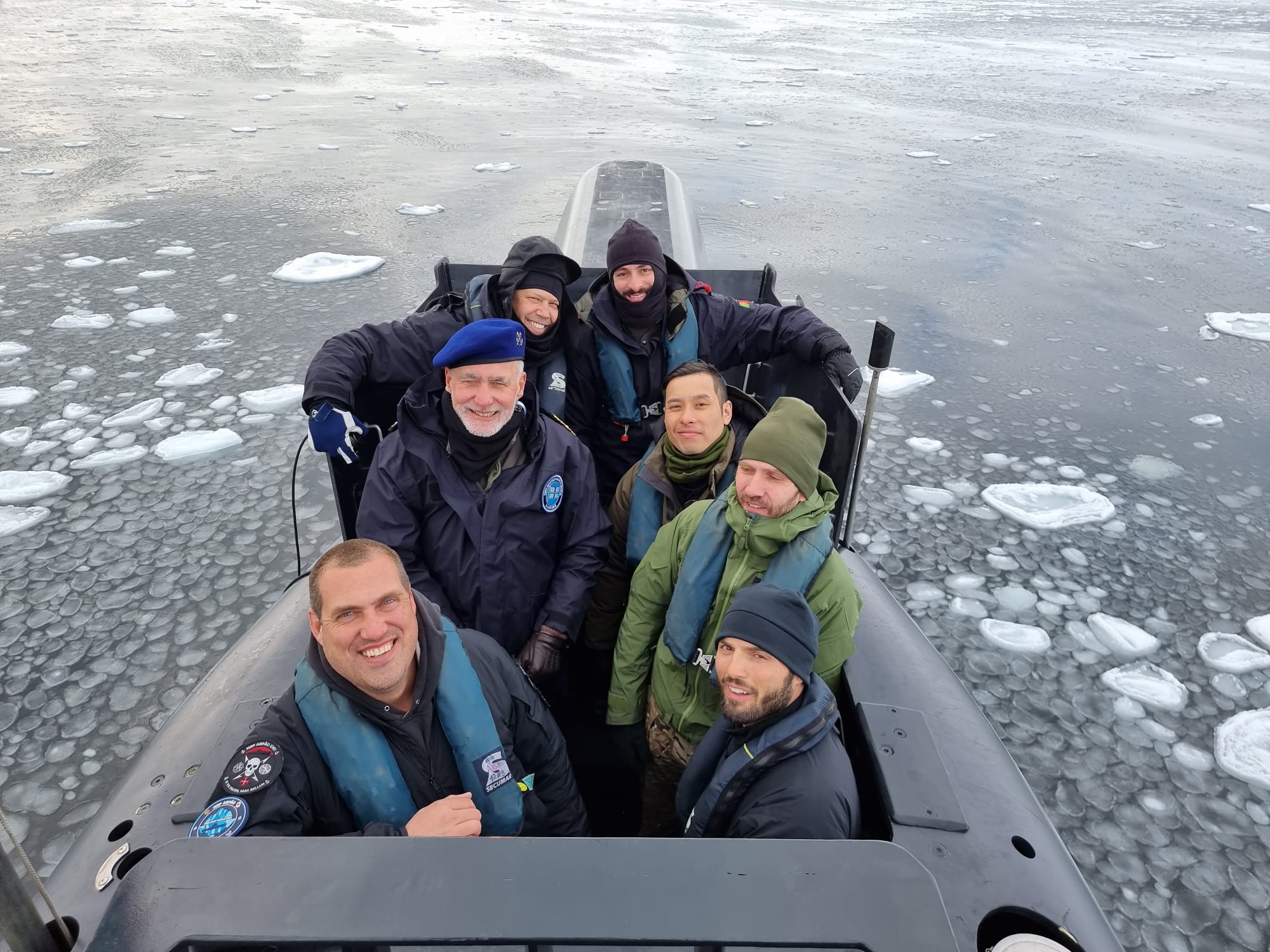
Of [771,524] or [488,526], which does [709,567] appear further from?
[488,526]

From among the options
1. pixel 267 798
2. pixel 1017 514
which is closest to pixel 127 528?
pixel 267 798

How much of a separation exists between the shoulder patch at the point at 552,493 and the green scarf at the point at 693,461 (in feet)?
0.99

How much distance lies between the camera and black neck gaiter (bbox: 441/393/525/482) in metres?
2.03

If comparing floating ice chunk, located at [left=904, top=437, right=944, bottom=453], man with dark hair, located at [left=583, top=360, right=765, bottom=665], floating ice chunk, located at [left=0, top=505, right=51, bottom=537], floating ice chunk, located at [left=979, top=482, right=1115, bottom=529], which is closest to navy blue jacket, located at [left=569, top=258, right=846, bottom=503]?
man with dark hair, located at [left=583, top=360, right=765, bottom=665]

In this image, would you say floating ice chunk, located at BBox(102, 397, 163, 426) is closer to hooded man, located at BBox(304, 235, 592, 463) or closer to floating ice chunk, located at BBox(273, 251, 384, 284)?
floating ice chunk, located at BBox(273, 251, 384, 284)

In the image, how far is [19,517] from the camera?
12.0ft

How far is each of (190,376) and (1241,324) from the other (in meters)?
7.49

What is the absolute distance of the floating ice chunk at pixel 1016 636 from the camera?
3.09 m

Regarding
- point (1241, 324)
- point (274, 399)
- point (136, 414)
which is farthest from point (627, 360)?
point (1241, 324)

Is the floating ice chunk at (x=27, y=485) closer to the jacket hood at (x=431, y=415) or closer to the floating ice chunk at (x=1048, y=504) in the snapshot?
the jacket hood at (x=431, y=415)

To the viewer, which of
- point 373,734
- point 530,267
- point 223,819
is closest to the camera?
point 223,819

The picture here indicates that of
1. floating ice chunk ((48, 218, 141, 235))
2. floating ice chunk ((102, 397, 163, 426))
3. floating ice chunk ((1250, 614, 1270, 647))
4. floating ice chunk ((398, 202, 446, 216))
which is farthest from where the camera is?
floating ice chunk ((398, 202, 446, 216))

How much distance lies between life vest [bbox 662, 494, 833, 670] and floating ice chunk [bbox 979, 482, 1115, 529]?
2.46 m

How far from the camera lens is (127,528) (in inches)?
143
